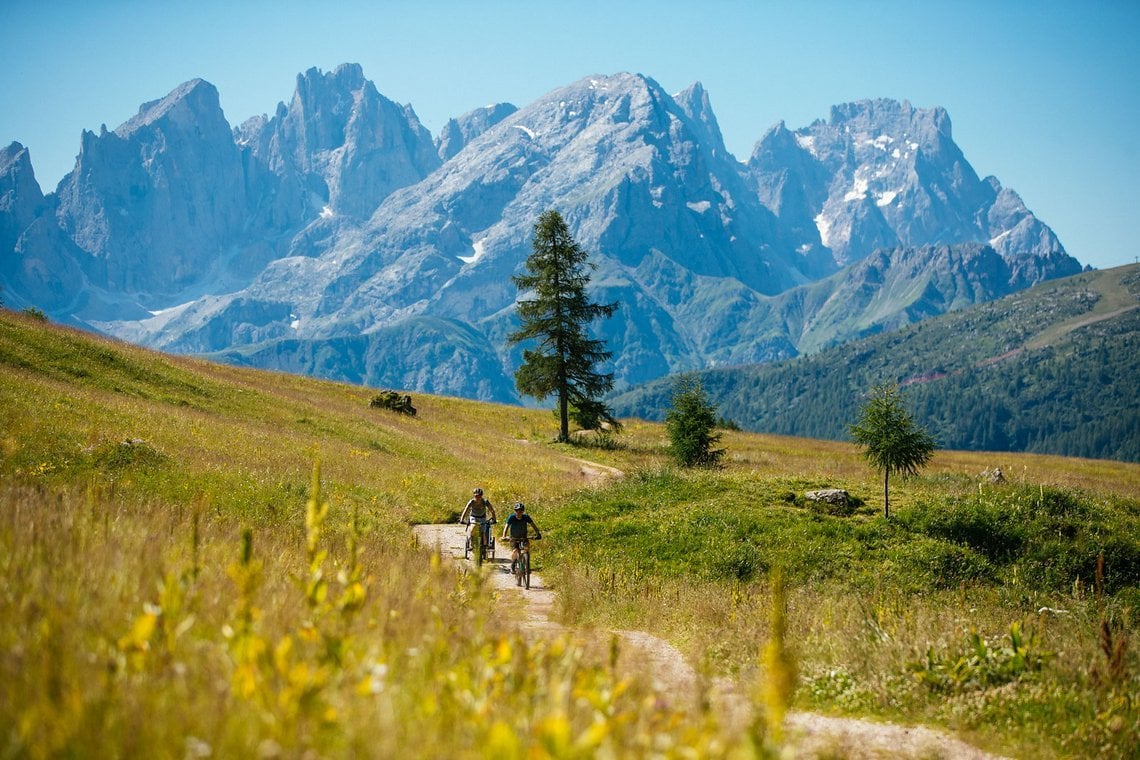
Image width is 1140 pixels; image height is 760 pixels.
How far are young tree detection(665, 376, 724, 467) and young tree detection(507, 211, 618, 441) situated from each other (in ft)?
43.1

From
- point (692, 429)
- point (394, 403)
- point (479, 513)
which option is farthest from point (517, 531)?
point (394, 403)

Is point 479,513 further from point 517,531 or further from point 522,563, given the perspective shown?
point 522,563

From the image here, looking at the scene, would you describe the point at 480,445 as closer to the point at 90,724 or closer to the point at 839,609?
the point at 839,609

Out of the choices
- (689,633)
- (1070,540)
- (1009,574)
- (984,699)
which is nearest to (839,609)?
(689,633)

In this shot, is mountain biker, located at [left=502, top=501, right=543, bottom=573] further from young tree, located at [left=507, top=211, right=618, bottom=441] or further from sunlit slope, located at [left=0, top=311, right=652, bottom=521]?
young tree, located at [left=507, top=211, right=618, bottom=441]

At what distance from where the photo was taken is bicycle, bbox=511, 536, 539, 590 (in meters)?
A: 16.7

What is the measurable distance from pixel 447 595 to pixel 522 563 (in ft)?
28.6

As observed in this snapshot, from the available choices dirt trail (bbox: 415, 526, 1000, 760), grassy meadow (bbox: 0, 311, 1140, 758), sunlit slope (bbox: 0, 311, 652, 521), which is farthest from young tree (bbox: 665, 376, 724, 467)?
dirt trail (bbox: 415, 526, 1000, 760)

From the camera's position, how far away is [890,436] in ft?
78.1

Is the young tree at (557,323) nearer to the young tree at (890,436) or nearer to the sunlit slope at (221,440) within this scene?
the sunlit slope at (221,440)

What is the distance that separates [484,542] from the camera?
1830 cm

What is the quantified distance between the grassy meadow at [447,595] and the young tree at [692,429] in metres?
6.34

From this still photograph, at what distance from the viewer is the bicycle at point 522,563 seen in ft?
54.9

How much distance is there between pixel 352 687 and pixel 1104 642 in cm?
826
